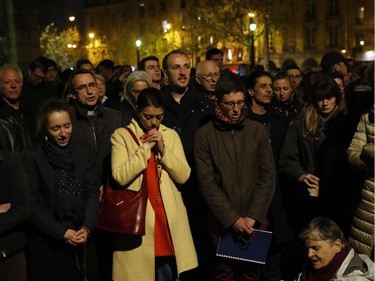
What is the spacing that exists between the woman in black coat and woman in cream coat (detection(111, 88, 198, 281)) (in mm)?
363

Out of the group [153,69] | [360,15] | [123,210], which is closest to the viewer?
[123,210]

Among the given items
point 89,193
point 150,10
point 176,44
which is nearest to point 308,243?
point 89,193

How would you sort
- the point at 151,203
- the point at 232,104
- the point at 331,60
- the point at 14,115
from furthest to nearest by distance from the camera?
the point at 331,60
the point at 14,115
the point at 232,104
the point at 151,203

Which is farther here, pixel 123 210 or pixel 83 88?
pixel 83 88

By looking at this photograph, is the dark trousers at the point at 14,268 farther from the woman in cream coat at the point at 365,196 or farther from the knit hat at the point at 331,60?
the knit hat at the point at 331,60

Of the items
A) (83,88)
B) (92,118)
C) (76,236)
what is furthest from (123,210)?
(83,88)

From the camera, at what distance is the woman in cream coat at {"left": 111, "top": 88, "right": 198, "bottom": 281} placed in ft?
15.7

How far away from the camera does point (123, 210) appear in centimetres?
460

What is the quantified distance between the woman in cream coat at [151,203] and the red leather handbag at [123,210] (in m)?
0.09

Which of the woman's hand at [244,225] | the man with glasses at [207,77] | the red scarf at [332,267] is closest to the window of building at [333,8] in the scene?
the man with glasses at [207,77]

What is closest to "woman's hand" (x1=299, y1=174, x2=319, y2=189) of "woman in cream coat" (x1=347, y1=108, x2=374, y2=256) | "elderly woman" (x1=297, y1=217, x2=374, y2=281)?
"woman in cream coat" (x1=347, y1=108, x2=374, y2=256)

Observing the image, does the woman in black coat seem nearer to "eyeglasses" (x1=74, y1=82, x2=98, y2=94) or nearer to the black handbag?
the black handbag

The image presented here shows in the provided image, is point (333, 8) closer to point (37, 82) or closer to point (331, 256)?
point (37, 82)

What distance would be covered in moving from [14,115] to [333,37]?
2478 inches
